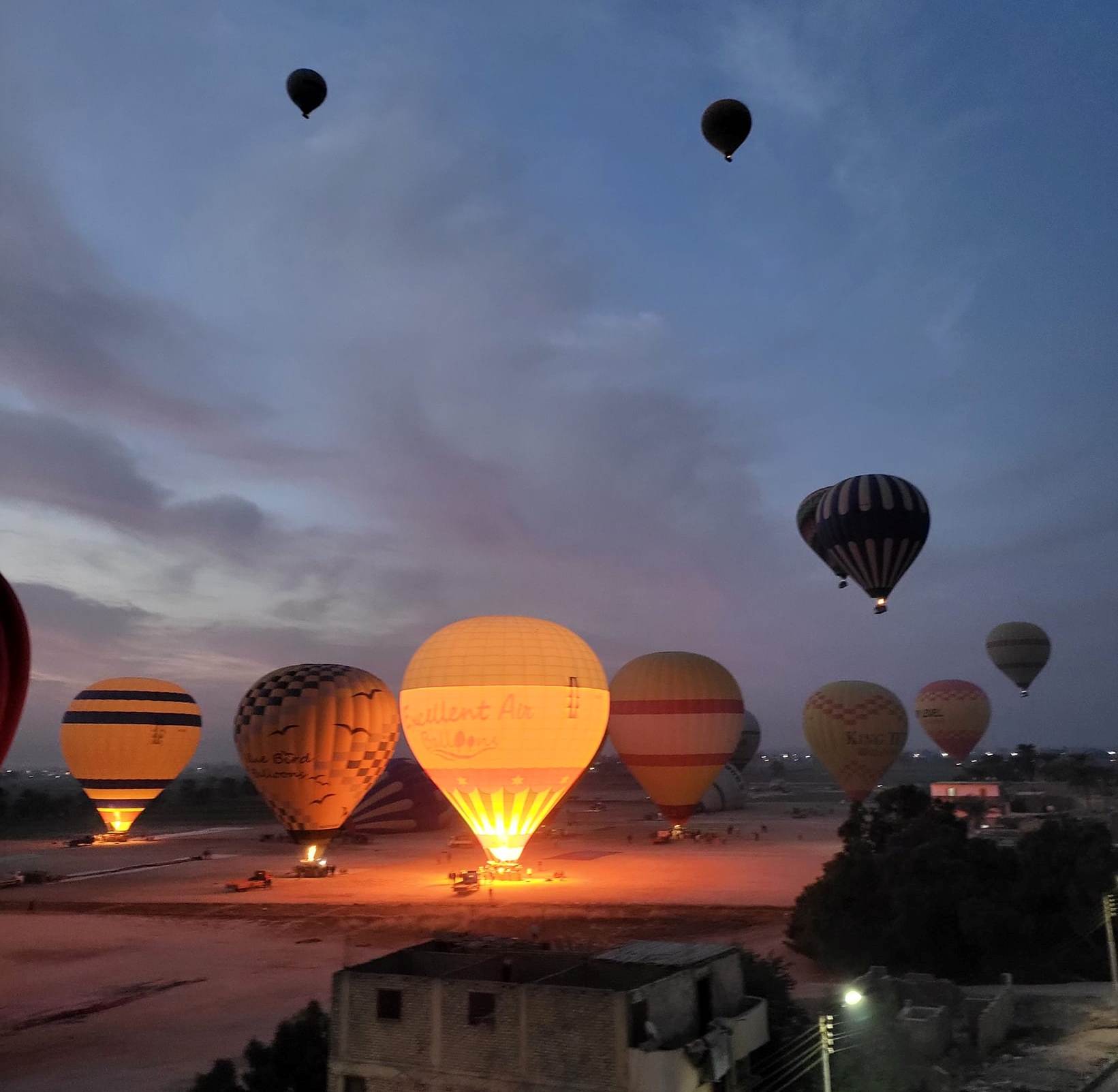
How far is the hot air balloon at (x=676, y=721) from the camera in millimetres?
44031

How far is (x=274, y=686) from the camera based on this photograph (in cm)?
3841

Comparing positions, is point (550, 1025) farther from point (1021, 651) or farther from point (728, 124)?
point (1021, 651)

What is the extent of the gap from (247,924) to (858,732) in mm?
34138

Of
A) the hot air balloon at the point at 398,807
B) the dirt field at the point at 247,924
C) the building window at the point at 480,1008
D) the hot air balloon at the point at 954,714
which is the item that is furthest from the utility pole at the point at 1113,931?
the hot air balloon at the point at 954,714

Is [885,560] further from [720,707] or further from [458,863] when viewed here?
[458,863]

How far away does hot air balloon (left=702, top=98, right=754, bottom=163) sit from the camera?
26.2 m

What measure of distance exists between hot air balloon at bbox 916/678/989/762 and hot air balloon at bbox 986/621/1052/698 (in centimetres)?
324

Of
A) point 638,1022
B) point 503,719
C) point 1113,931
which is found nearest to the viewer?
point 638,1022

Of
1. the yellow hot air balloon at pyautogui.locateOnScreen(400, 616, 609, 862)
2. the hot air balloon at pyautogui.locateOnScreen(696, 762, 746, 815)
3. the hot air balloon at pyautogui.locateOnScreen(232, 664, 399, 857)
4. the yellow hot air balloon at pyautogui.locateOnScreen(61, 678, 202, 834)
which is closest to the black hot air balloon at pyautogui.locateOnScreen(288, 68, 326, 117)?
the yellow hot air balloon at pyautogui.locateOnScreen(400, 616, 609, 862)

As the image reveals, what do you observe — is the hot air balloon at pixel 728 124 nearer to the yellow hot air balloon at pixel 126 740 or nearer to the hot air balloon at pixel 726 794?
the yellow hot air balloon at pixel 126 740

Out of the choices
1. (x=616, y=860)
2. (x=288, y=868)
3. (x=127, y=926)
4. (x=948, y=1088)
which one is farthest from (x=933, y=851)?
(x=288, y=868)

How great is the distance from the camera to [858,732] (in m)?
51.8

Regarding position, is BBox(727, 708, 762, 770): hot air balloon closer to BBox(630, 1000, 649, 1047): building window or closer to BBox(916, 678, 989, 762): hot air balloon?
BBox(916, 678, 989, 762): hot air balloon

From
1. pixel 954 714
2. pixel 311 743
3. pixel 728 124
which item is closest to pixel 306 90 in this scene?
pixel 728 124
